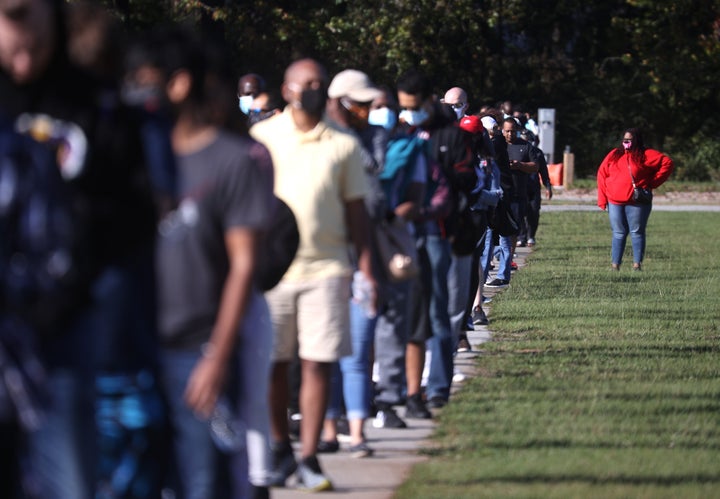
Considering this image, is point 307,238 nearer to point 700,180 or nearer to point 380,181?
point 380,181

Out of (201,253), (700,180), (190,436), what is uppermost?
(201,253)

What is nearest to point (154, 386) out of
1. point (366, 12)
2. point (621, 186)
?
point (621, 186)

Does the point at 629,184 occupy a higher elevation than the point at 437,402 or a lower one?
higher

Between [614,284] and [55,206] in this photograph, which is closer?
[55,206]

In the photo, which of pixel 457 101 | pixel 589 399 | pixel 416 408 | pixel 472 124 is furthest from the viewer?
pixel 457 101

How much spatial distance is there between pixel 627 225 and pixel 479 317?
21.0ft

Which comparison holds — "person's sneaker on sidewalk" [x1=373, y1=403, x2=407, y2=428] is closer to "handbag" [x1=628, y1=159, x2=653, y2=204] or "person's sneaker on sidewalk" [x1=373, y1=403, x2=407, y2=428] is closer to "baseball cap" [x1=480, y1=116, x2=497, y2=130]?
"baseball cap" [x1=480, y1=116, x2=497, y2=130]

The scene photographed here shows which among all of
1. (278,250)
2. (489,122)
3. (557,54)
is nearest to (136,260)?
(278,250)

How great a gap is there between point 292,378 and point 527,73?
45943 millimetres

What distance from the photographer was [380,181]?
803 centimetres

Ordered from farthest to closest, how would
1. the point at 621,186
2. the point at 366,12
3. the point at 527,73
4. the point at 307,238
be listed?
1. the point at 527,73
2. the point at 366,12
3. the point at 621,186
4. the point at 307,238

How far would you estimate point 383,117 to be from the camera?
8.48m

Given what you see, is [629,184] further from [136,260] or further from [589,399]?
[136,260]

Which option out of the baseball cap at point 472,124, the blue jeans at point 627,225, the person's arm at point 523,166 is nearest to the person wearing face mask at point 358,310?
the baseball cap at point 472,124
